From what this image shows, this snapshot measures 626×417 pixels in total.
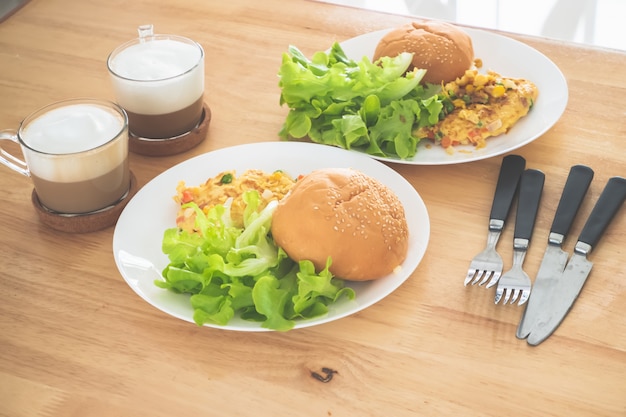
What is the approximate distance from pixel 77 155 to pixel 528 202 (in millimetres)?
844

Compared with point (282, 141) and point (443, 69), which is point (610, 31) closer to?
point (443, 69)

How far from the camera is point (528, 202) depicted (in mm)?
1412

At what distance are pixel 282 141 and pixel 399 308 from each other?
54 cm

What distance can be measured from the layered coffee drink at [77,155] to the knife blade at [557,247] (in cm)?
79

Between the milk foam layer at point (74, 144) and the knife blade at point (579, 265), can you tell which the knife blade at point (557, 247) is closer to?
the knife blade at point (579, 265)

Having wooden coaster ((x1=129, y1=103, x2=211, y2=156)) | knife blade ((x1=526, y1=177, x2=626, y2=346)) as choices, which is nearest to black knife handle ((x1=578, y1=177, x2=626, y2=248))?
knife blade ((x1=526, y1=177, x2=626, y2=346))

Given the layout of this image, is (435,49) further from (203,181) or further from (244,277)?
(244,277)

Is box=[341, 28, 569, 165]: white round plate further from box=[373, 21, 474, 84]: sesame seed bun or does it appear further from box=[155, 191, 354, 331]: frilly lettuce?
box=[155, 191, 354, 331]: frilly lettuce

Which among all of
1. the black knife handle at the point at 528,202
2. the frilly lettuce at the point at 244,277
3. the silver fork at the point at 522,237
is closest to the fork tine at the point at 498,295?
the silver fork at the point at 522,237

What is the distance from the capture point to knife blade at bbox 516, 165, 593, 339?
3.98 ft

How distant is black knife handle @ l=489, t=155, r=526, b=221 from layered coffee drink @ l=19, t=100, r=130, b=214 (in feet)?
2.37

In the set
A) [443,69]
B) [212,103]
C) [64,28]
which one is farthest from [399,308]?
[64,28]

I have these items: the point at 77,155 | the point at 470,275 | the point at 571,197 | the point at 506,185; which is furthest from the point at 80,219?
the point at 571,197

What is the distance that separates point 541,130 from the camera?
1581mm
